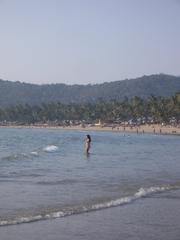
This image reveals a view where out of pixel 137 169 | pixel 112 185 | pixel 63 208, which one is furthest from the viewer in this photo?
pixel 137 169

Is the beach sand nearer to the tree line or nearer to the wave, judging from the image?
the wave

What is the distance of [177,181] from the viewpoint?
18.6 meters

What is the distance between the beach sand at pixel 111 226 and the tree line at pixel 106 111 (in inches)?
4172

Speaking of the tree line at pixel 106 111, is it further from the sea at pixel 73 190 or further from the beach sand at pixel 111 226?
the beach sand at pixel 111 226

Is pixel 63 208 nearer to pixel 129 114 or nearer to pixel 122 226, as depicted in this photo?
pixel 122 226

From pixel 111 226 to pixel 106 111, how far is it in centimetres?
14713

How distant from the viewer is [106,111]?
15725 cm

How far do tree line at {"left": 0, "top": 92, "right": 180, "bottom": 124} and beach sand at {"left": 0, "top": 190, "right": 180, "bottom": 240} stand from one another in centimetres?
10597

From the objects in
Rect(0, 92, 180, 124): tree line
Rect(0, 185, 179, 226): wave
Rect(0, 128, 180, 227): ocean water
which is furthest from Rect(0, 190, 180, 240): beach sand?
Rect(0, 92, 180, 124): tree line

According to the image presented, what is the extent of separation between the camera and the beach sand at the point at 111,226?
932cm

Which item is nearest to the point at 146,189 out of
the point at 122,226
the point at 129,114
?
the point at 122,226

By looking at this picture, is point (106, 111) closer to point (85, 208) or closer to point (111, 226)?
point (85, 208)

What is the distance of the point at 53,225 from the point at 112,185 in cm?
697

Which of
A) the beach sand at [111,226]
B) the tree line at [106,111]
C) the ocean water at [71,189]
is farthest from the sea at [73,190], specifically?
the tree line at [106,111]
